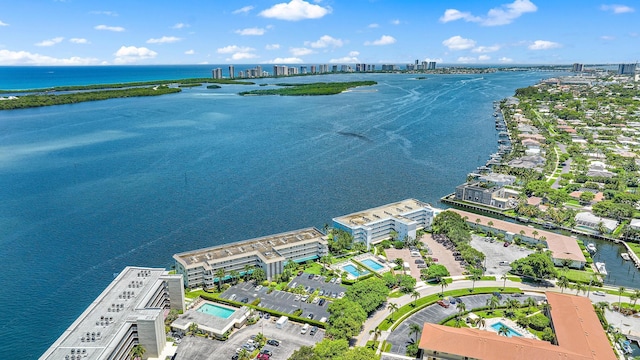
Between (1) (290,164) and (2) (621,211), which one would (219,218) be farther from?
(2) (621,211)

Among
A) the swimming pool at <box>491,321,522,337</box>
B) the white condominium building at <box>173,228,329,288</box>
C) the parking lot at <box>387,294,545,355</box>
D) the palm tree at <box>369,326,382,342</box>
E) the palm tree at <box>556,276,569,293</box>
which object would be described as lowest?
the swimming pool at <box>491,321,522,337</box>

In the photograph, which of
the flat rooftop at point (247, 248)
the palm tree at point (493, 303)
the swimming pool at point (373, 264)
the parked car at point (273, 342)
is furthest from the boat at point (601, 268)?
the parked car at point (273, 342)

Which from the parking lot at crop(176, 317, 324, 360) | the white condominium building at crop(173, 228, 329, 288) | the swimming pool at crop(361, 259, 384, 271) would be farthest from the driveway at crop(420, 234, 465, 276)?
the parking lot at crop(176, 317, 324, 360)

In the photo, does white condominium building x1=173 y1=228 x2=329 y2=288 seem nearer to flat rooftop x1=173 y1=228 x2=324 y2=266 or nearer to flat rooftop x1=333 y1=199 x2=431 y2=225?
flat rooftop x1=173 y1=228 x2=324 y2=266

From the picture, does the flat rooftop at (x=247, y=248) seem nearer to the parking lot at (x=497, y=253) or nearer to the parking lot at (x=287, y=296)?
the parking lot at (x=287, y=296)

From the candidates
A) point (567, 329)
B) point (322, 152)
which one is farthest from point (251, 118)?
point (567, 329)

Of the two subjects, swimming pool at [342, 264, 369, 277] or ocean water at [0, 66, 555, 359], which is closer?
ocean water at [0, 66, 555, 359]
